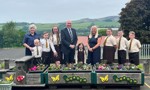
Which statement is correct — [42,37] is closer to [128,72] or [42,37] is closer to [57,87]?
[57,87]

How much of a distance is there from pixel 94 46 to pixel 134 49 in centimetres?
138

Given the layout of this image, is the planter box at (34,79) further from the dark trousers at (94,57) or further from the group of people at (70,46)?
the dark trousers at (94,57)

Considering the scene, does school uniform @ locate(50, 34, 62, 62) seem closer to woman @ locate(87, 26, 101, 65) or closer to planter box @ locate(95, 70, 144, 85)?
woman @ locate(87, 26, 101, 65)

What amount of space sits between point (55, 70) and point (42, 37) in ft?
6.51

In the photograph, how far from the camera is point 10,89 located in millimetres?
12312

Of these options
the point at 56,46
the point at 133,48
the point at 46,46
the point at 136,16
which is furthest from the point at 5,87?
the point at 136,16

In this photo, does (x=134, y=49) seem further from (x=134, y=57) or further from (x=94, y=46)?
(x=94, y=46)

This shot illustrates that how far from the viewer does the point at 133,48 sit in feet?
49.5

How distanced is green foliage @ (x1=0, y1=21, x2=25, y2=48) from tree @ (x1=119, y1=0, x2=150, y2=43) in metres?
27.6

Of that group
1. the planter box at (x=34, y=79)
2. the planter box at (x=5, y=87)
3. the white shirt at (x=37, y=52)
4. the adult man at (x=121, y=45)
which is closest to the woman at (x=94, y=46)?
the adult man at (x=121, y=45)

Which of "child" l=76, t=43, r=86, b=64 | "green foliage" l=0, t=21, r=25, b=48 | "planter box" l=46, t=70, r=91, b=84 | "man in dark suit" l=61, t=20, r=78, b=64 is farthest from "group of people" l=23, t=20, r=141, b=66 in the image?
"green foliage" l=0, t=21, r=25, b=48

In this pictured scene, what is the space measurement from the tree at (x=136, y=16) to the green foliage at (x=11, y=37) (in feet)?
90.5

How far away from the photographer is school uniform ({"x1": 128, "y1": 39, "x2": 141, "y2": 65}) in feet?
49.1

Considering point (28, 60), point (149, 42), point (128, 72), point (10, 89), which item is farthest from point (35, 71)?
point (149, 42)
